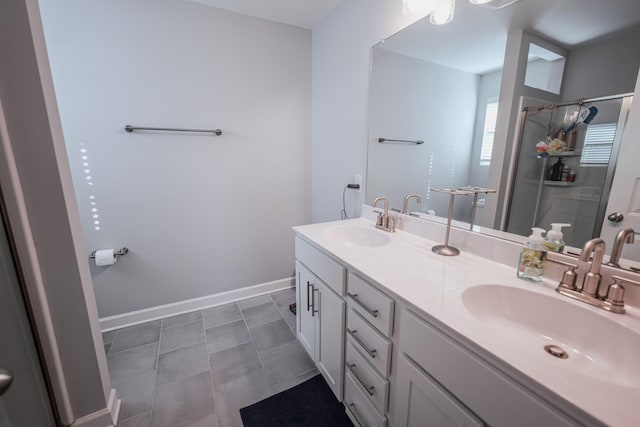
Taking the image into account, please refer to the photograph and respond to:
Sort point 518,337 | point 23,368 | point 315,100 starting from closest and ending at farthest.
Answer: point 518,337, point 23,368, point 315,100

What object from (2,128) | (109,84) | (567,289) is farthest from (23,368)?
(567,289)

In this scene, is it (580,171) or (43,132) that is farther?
(43,132)

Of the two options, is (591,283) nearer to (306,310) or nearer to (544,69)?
(544,69)

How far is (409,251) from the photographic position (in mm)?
1243

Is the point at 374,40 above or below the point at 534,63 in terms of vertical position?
above

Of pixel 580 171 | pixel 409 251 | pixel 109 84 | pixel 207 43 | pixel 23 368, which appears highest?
pixel 207 43

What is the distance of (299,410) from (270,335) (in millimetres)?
663

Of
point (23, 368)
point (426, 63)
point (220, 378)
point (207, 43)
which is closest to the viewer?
point (23, 368)

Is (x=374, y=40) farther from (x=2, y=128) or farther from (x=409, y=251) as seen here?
(x=2, y=128)

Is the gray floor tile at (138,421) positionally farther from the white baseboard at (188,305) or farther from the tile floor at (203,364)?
the white baseboard at (188,305)

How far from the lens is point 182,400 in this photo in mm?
1438

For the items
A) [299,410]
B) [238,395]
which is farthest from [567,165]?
[238,395]

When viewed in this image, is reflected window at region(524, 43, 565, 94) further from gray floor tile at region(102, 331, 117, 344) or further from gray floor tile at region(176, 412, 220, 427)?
gray floor tile at region(102, 331, 117, 344)

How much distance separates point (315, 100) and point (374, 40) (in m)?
0.83
